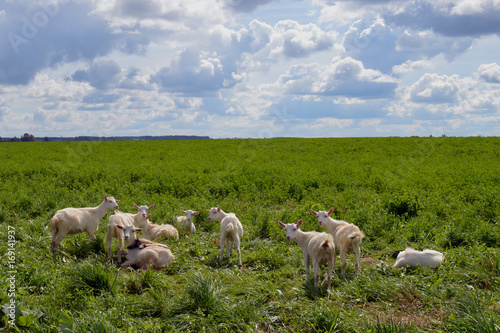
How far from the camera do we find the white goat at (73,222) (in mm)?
9484

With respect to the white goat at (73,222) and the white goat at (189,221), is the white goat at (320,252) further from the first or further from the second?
the white goat at (73,222)

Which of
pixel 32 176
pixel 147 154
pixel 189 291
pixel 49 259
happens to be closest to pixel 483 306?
pixel 189 291

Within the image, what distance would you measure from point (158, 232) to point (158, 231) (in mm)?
67

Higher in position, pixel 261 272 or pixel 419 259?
pixel 419 259

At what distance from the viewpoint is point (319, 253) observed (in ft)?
24.2

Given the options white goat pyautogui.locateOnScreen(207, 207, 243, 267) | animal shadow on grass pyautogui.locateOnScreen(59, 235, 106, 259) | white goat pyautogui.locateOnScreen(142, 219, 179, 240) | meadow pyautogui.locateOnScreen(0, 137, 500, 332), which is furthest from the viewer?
white goat pyautogui.locateOnScreen(142, 219, 179, 240)

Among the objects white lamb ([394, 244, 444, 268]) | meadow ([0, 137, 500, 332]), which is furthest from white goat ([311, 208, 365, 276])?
white lamb ([394, 244, 444, 268])

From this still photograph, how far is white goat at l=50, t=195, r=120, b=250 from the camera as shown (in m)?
9.48

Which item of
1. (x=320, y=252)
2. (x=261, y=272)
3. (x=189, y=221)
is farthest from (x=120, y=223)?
(x=320, y=252)

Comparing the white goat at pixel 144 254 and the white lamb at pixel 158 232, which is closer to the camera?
the white goat at pixel 144 254

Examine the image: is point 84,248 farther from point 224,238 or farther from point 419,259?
point 419,259

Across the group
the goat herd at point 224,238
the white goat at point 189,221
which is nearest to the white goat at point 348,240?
the goat herd at point 224,238

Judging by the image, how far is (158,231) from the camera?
37.7 feet

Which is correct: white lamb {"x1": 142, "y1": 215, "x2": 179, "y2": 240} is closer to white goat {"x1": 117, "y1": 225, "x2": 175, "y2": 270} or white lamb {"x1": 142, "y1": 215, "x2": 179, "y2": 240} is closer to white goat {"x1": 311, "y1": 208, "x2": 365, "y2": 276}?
white goat {"x1": 117, "y1": 225, "x2": 175, "y2": 270}
